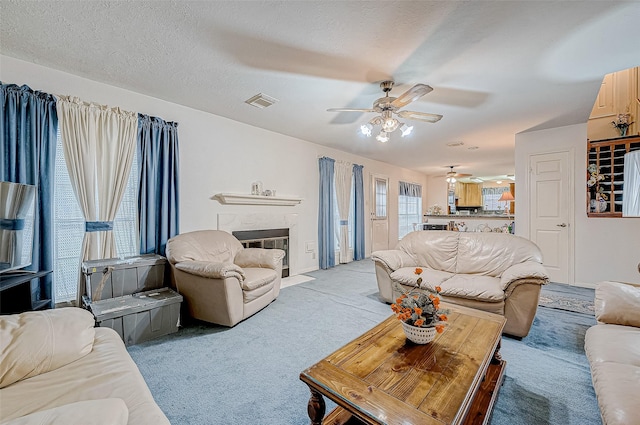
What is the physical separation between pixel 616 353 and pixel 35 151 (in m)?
4.33

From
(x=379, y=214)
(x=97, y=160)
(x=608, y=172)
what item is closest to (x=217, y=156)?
(x=97, y=160)

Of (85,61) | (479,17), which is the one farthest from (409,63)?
(85,61)

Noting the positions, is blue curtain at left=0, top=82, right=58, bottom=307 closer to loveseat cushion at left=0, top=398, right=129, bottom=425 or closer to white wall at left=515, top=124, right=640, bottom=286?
loveseat cushion at left=0, top=398, right=129, bottom=425

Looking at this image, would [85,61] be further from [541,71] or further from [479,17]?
[541,71]

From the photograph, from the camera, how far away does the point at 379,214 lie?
273 inches

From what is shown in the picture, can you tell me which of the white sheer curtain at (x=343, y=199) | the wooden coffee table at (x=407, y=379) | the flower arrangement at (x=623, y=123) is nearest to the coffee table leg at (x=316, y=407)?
the wooden coffee table at (x=407, y=379)

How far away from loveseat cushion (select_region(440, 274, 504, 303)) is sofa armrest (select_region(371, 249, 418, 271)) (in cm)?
61

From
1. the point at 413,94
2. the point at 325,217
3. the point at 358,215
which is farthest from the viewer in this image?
the point at 358,215

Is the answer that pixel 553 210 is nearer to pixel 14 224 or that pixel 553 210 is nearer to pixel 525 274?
pixel 525 274

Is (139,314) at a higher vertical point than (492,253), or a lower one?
lower

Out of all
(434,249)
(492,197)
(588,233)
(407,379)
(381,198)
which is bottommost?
(407,379)

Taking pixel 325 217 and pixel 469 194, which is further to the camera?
pixel 469 194

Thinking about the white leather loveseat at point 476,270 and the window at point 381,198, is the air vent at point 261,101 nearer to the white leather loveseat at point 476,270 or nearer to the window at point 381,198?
the white leather loveseat at point 476,270

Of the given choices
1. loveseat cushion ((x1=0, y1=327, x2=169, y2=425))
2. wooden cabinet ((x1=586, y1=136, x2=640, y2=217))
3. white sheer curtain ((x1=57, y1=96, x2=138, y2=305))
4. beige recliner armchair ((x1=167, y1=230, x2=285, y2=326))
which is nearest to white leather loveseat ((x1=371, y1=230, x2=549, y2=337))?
beige recliner armchair ((x1=167, y1=230, x2=285, y2=326))
